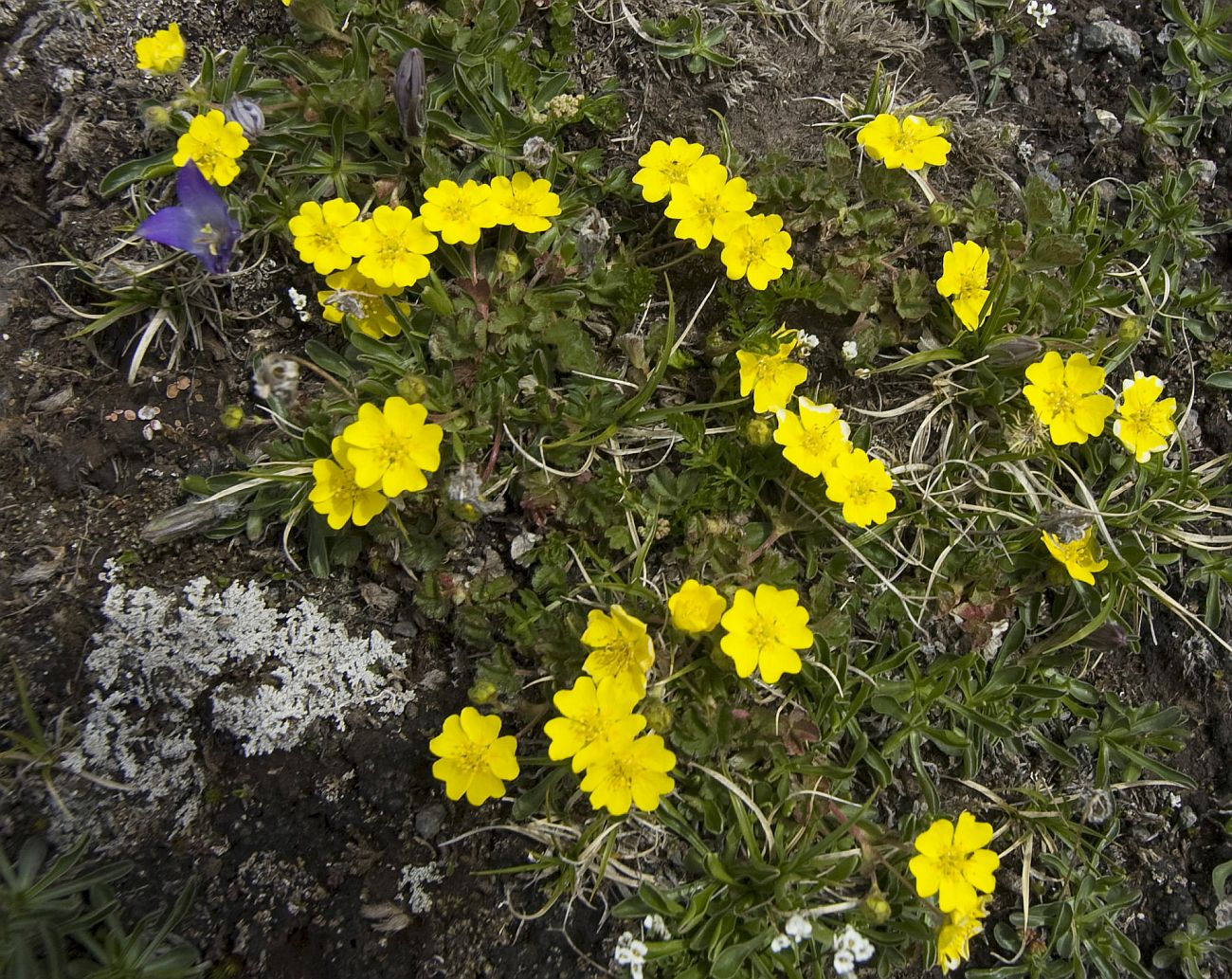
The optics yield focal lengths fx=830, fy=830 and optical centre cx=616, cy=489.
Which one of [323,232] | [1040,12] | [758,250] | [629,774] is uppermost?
[1040,12]

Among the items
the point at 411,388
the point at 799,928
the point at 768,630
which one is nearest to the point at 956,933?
Result: the point at 799,928

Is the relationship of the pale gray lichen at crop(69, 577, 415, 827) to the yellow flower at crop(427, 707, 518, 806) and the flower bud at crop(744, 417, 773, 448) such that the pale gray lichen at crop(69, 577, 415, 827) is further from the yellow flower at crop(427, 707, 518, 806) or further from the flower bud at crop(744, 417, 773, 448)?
the flower bud at crop(744, 417, 773, 448)

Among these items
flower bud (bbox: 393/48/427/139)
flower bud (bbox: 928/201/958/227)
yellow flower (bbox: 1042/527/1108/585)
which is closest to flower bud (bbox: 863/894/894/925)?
yellow flower (bbox: 1042/527/1108/585)

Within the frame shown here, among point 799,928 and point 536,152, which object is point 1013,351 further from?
point 799,928

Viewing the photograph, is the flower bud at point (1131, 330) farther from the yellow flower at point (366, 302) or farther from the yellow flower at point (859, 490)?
the yellow flower at point (366, 302)

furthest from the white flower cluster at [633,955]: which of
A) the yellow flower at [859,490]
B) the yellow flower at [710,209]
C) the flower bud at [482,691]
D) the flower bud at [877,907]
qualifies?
the yellow flower at [710,209]

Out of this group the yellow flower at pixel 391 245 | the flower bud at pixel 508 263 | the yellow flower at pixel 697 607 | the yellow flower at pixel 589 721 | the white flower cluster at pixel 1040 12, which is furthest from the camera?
the white flower cluster at pixel 1040 12
